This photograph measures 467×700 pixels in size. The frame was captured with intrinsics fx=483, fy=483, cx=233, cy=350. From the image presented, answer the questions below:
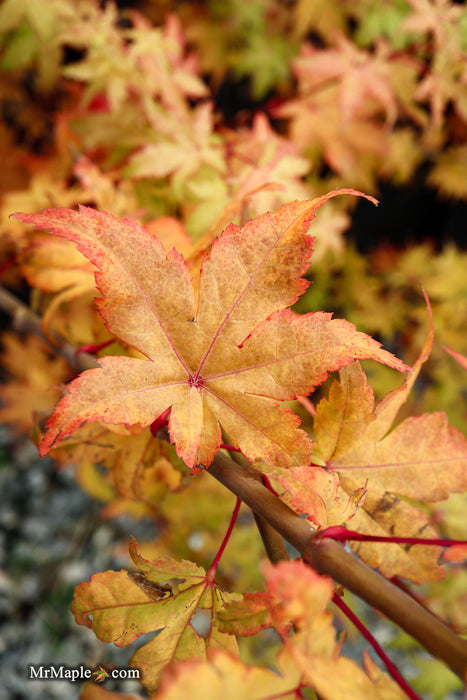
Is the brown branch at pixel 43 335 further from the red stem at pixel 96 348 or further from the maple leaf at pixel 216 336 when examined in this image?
the maple leaf at pixel 216 336

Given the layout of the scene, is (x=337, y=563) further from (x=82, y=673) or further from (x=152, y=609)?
(x=82, y=673)

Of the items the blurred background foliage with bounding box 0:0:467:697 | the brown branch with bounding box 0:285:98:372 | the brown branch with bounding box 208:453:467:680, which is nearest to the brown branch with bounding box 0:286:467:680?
the brown branch with bounding box 208:453:467:680

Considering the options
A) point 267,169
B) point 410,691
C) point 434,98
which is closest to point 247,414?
point 410,691

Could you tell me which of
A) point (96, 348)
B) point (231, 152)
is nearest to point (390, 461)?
point (96, 348)

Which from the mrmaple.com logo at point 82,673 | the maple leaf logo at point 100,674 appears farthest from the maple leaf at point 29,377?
the maple leaf logo at point 100,674

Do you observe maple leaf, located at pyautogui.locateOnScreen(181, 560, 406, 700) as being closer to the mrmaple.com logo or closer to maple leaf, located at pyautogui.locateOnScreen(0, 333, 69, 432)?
the mrmaple.com logo

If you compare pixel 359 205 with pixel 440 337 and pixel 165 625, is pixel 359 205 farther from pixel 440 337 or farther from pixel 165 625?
pixel 165 625
